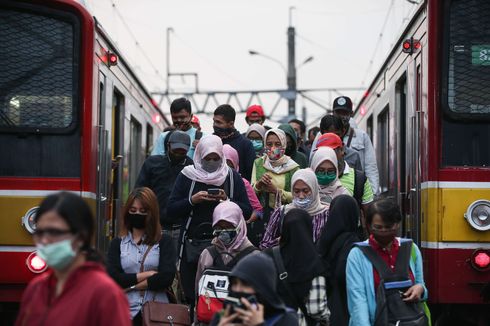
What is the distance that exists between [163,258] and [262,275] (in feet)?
7.63

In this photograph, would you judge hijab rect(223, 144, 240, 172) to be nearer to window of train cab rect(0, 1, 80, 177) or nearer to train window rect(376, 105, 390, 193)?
window of train cab rect(0, 1, 80, 177)

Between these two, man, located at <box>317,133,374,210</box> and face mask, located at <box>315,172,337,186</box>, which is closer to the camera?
face mask, located at <box>315,172,337,186</box>

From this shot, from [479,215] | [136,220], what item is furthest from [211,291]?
[479,215]

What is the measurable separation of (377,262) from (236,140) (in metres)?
3.60

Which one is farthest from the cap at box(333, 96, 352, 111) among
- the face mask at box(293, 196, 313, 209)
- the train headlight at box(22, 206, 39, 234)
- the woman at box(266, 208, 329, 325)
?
the woman at box(266, 208, 329, 325)

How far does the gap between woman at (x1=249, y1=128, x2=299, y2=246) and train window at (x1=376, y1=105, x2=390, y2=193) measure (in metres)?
2.56

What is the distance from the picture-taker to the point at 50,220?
4.12 metres

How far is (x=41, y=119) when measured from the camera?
26.9ft

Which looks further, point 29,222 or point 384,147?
point 384,147

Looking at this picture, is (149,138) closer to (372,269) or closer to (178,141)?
(178,141)

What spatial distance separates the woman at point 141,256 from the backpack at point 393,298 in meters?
1.37

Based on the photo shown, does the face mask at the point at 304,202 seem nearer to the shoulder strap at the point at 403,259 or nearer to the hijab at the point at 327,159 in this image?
the hijab at the point at 327,159

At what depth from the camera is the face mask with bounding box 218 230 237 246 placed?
6.80 metres

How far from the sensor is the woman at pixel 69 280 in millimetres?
4020
